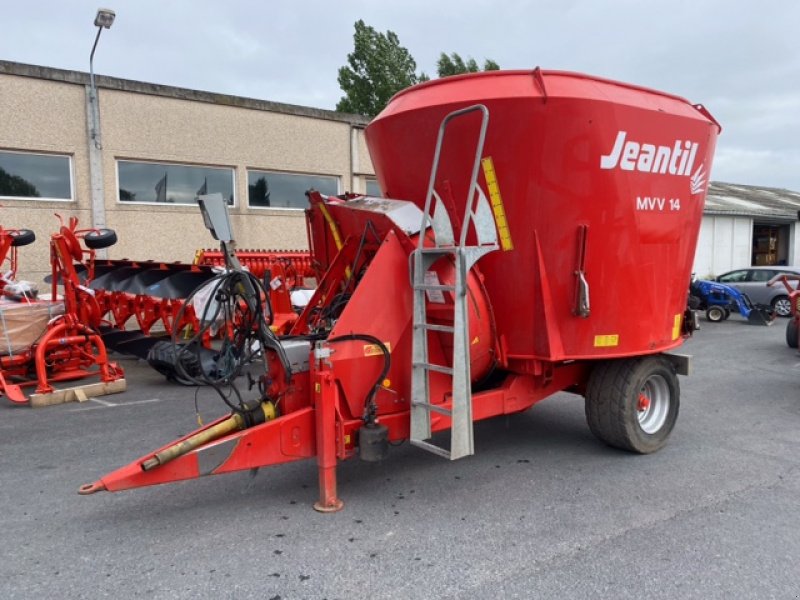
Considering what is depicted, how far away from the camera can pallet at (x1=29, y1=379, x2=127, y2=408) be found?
659cm

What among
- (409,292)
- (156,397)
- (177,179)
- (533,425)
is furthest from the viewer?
(177,179)

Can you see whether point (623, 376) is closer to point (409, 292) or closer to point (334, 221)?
point (409, 292)

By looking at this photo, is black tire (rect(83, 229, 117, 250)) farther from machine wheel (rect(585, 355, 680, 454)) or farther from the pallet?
machine wheel (rect(585, 355, 680, 454))

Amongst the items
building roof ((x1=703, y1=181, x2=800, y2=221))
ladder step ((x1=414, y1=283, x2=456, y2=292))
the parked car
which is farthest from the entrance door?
ladder step ((x1=414, y1=283, x2=456, y2=292))

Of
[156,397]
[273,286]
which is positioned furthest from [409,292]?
[273,286]

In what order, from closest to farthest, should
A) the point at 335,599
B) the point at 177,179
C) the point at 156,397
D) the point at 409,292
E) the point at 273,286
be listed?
the point at 335,599 < the point at 409,292 < the point at 156,397 < the point at 273,286 < the point at 177,179

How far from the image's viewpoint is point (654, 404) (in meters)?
5.08

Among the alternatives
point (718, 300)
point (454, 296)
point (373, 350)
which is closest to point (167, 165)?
point (373, 350)

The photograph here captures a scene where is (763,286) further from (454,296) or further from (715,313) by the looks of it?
(454,296)

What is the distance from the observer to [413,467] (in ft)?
15.2

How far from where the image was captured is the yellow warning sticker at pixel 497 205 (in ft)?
13.4

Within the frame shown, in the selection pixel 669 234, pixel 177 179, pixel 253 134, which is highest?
pixel 253 134

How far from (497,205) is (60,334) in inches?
227

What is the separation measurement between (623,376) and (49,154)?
10330 millimetres
